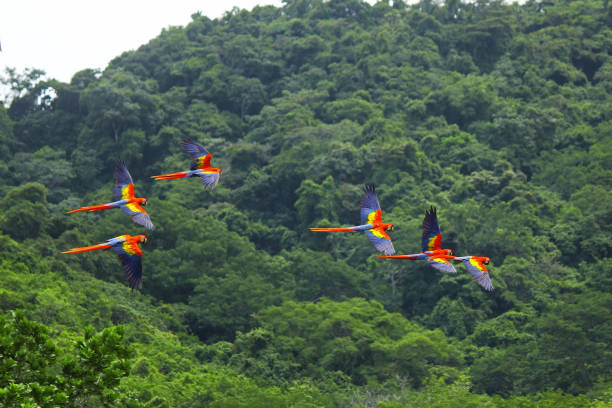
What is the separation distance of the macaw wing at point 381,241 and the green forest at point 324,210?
3.63 metres

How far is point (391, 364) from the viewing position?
104ft

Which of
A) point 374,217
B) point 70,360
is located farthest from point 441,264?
point 70,360

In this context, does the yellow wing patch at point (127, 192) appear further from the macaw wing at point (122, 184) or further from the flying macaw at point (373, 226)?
the flying macaw at point (373, 226)

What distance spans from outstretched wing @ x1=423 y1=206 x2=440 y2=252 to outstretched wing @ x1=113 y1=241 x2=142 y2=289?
3.60 m

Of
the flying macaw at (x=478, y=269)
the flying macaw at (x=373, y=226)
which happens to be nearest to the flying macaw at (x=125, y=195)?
the flying macaw at (x=373, y=226)

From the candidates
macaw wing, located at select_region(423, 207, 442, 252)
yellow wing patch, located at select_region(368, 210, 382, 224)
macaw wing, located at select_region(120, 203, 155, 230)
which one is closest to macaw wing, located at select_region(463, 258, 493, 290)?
macaw wing, located at select_region(423, 207, 442, 252)

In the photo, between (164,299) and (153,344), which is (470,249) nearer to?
(164,299)

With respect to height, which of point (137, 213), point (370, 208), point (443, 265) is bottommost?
point (443, 265)

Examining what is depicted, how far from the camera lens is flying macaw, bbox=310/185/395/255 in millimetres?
10680

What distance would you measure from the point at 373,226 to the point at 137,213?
9.99ft

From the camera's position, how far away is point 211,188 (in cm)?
976

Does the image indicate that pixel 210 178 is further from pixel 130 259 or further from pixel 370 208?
pixel 370 208

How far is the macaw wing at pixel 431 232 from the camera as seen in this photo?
10734 mm

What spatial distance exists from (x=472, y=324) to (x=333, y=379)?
8265 mm
